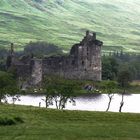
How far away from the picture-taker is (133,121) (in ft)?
212

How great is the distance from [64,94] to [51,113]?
2023 inches

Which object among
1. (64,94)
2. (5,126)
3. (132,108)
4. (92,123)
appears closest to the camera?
(5,126)

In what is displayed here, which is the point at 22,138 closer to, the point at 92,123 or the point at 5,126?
the point at 5,126

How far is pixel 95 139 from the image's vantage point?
49.0m

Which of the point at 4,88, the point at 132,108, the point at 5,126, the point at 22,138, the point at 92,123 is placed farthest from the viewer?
the point at 132,108

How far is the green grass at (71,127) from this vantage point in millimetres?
50094

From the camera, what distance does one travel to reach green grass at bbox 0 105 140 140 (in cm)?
5009

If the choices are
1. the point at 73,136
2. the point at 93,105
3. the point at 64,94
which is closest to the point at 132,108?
the point at 93,105

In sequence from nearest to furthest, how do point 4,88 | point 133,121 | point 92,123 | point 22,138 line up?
1. point 22,138
2. point 92,123
3. point 133,121
4. point 4,88

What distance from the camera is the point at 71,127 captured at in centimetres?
5553

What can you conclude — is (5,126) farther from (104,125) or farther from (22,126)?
(104,125)

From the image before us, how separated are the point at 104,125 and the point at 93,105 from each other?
85928mm

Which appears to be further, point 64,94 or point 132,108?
point 132,108

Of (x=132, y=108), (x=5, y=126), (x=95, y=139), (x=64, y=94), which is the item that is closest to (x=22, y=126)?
(x=5, y=126)
